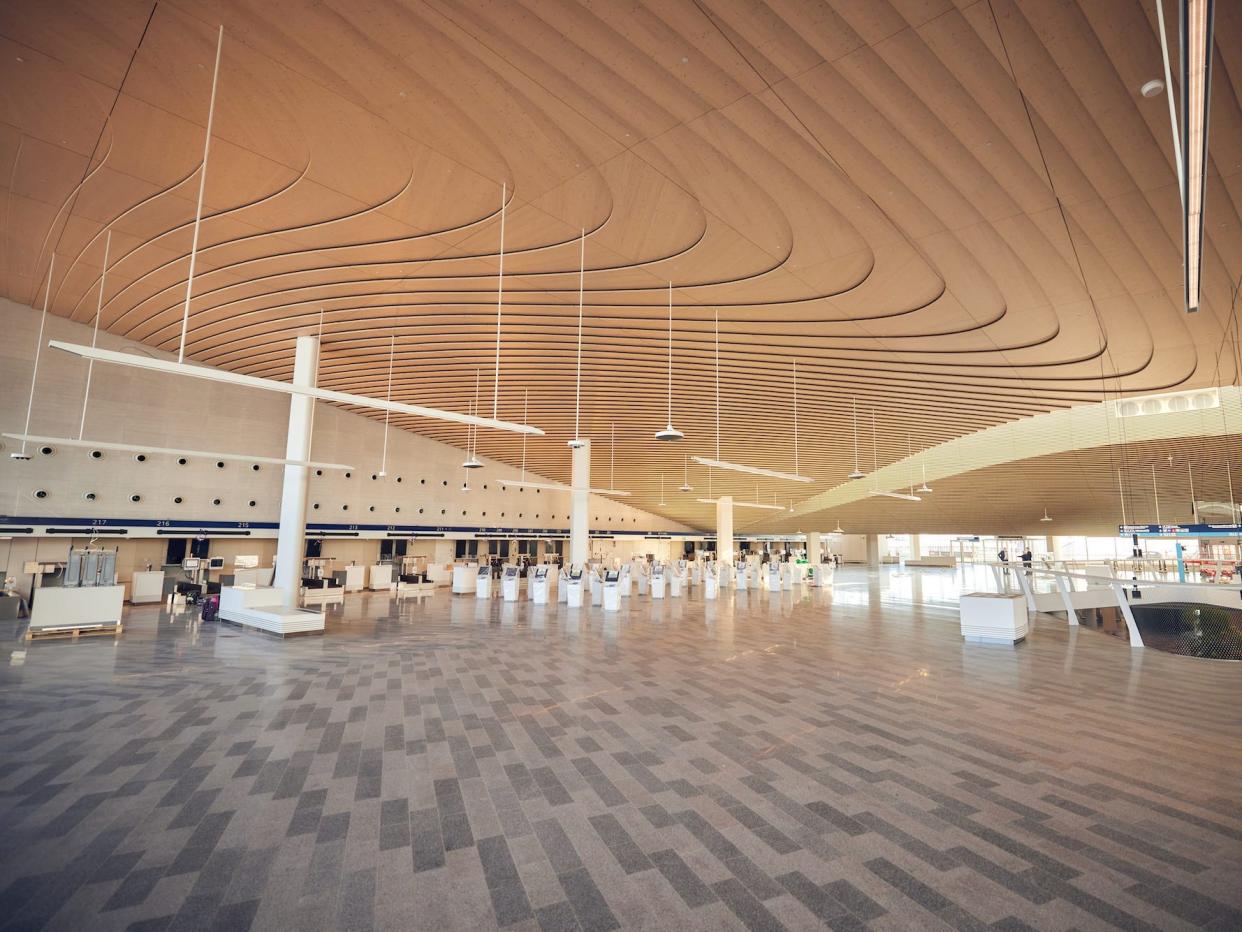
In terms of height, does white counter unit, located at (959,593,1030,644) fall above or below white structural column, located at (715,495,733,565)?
below

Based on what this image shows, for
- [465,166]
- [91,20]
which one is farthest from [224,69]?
[465,166]

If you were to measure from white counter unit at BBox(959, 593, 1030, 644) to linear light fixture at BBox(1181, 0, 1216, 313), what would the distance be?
23.5 ft

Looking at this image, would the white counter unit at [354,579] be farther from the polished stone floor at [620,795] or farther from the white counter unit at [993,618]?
the white counter unit at [993,618]

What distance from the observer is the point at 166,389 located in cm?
1529

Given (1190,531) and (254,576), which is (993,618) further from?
(254,576)

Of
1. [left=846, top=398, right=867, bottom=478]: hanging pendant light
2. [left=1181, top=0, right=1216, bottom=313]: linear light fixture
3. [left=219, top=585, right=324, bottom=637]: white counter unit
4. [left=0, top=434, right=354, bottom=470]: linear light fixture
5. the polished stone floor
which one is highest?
[left=846, top=398, right=867, bottom=478]: hanging pendant light

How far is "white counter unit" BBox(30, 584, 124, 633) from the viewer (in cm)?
917

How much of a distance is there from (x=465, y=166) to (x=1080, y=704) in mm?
8117

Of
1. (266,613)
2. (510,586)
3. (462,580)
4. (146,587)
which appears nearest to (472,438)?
(462,580)

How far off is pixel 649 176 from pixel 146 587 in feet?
52.4

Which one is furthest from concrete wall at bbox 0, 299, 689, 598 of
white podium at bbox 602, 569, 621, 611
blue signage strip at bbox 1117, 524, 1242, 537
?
blue signage strip at bbox 1117, 524, 1242, 537

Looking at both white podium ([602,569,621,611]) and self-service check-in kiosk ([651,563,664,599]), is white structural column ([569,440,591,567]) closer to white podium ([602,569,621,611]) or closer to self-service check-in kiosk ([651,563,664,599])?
self-service check-in kiosk ([651,563,664,599])

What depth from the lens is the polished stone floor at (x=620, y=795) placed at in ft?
8.42

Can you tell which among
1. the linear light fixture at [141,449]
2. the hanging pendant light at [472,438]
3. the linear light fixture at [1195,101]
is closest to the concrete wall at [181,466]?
the hanging pendant light at [472,438]
